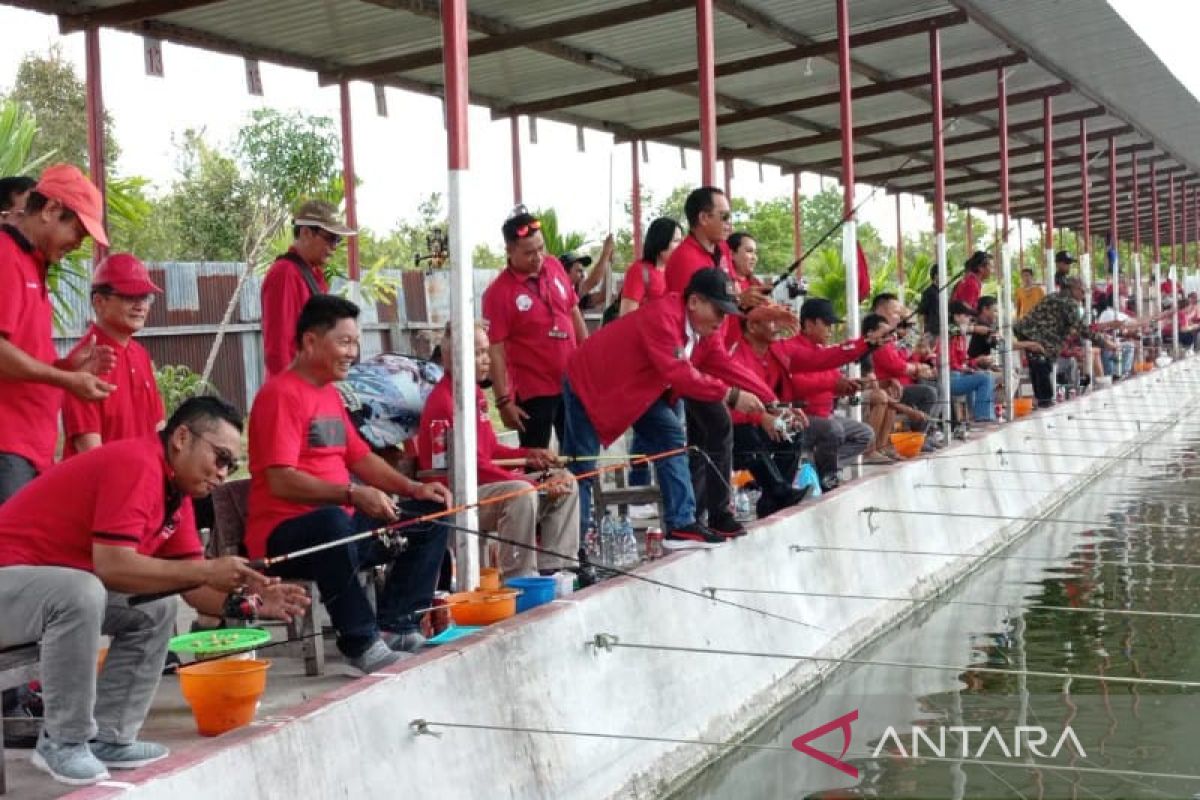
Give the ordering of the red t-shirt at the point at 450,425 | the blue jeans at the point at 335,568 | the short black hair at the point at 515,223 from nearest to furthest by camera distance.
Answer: the blue jeans at the point at 335,568, the red t-shirt at the point at 450,425, the short black hair at the point at 515,223

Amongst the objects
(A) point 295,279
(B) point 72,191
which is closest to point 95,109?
(A) point 295,279

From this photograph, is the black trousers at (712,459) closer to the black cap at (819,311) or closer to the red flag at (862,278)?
the black cap at (819,311)

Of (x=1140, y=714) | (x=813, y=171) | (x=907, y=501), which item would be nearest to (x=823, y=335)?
(x=907, y=501)

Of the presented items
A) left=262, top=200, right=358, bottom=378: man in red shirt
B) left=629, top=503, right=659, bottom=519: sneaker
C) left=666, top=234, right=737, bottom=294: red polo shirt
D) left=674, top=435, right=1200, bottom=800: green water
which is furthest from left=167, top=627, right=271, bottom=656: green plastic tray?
left=629, top=503, right=659, bottom=519: sneaker

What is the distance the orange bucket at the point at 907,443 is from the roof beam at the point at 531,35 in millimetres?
4035

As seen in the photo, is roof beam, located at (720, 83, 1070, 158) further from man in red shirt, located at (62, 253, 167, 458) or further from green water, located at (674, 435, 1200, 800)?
man in red shirt, located at (62, 253, 167, 458)

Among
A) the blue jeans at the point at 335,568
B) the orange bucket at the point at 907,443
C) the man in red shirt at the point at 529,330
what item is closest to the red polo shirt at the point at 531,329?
the man in red shirt at the point at 529,330

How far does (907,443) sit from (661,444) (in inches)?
202

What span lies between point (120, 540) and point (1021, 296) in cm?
2017

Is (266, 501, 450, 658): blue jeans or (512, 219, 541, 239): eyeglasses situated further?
(512, 219, 541, 239): eyeglasses

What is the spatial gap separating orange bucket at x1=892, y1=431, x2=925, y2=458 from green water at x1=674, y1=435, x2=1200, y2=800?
1.19m

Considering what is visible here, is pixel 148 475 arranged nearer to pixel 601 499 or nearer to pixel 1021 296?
pixel 601 499

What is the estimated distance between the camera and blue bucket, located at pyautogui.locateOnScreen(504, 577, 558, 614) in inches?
258

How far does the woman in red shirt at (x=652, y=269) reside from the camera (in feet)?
30.7
